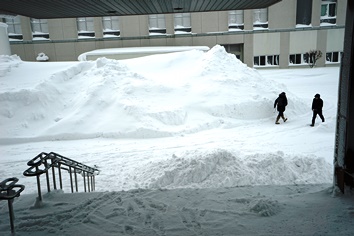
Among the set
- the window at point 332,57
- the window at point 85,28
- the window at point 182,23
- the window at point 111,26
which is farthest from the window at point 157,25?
the window at point 332,57

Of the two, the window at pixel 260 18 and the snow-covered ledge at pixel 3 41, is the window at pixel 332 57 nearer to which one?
the window at pixel 260 18

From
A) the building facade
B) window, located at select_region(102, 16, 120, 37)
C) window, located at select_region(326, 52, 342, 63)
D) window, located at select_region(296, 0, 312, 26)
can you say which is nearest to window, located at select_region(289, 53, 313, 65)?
the building facade

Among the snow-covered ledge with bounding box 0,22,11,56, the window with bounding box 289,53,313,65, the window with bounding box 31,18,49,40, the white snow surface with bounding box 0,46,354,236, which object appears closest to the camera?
the white snow surface with bounding box 0,46,354,236

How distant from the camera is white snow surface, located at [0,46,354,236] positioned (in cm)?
387

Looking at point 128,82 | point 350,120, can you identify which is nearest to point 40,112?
point 128,82

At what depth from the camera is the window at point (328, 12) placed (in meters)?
31.9

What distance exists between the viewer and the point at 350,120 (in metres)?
3.91

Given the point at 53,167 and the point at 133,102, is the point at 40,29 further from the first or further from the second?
the point at 53,167

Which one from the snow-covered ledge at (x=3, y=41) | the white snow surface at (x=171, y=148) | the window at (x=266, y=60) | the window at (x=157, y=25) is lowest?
the white snow surface at (x=171, y=148)

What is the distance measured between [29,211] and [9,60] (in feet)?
53.0

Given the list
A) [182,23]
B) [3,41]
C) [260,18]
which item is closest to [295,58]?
[260,18]

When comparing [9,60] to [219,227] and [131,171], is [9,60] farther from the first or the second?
[219,227]

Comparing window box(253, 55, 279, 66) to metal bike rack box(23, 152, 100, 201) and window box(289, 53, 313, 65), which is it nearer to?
window box(289, 53, 313, 65)

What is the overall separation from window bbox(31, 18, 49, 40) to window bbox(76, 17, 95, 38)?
144 inches
